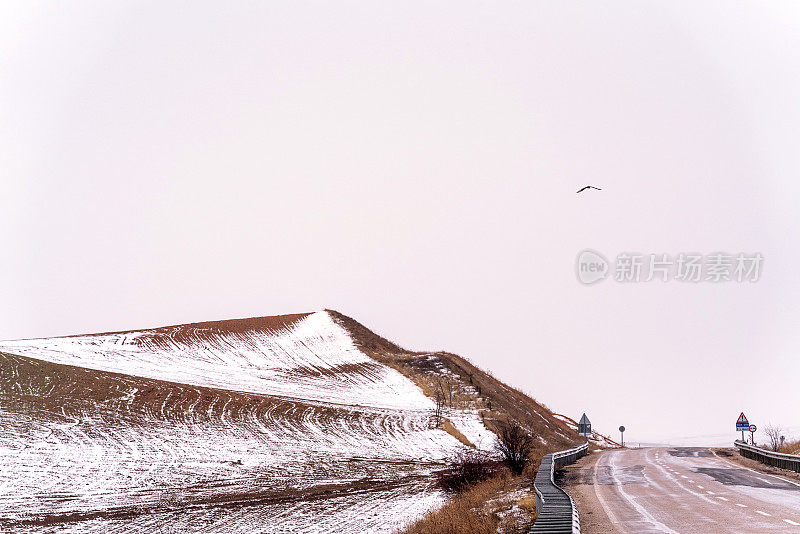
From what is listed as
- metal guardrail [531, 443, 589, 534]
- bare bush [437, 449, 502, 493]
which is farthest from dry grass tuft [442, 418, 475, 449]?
metal guardrail [531, 443, 589, 534]

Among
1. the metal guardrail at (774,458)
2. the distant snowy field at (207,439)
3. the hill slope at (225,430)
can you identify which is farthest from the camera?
the metal guardrail at (774,458)

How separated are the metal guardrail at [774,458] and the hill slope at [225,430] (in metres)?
17.2

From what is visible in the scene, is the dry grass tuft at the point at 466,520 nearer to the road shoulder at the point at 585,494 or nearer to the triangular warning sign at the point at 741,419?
the road shoulder at the point at 585,494

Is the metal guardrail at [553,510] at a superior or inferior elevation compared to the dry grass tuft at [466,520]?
superior

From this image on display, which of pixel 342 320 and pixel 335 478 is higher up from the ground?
pixel 342 320

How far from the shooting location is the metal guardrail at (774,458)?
39394 mm

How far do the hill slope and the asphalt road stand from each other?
8754 millimetres

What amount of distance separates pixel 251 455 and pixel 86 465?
1079 cm

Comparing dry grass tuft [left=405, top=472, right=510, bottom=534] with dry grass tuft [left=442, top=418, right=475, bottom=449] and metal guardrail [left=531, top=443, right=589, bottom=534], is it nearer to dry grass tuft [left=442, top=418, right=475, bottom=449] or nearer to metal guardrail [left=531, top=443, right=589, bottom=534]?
metal guardrail [left=531, top=443, right=589, bottom=534]

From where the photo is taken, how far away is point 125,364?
8219 cm

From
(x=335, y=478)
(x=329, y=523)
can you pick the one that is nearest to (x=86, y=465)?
(x=335, y=478)

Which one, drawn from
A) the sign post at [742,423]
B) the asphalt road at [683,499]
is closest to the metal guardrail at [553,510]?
the asphalt road at [683,499]

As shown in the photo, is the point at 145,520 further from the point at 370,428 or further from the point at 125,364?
the point at 125,364

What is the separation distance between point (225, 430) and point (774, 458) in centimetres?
3560
